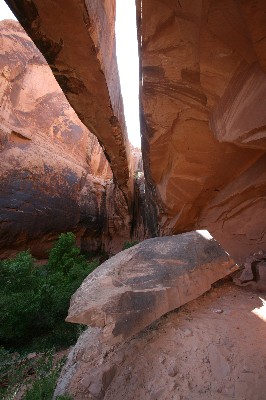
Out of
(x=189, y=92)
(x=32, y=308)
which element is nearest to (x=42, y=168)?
(x=32, y=308)

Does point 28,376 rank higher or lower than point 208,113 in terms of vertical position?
lower

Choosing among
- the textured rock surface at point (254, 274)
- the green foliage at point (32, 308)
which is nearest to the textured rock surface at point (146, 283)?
the textured rock surface at point (254, 274)

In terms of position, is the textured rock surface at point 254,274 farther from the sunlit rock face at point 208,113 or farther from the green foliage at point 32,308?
the green foliage at point 32,308

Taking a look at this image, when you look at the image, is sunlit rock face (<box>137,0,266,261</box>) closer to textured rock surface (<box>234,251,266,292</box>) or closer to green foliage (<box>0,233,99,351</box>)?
textured rock surface (<box>234,251,266,292</box>)

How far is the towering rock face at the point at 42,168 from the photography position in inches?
330

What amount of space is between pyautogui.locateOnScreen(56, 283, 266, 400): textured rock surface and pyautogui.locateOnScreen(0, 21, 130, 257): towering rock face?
21.0 feet

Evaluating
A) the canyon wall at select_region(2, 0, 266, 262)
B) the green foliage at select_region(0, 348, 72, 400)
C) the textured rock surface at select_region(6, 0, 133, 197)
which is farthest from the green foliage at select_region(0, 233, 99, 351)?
the textured rock surface at select_region(6, 0, 133, 197)

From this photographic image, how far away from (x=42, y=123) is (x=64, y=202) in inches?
177

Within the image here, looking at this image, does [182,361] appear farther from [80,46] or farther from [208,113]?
[80,46]

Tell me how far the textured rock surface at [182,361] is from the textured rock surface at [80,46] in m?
3.63

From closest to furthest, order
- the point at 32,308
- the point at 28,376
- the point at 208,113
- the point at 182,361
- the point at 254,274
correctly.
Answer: the point at 182,361 < the point at 28,376 < the point at 254,274 < the point at 208,113 < the point at 32,308

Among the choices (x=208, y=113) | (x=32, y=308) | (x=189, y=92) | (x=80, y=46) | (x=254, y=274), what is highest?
(x=80, y=46)

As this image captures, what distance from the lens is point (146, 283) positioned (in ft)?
9.05

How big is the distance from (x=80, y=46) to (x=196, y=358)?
13.1 ft
